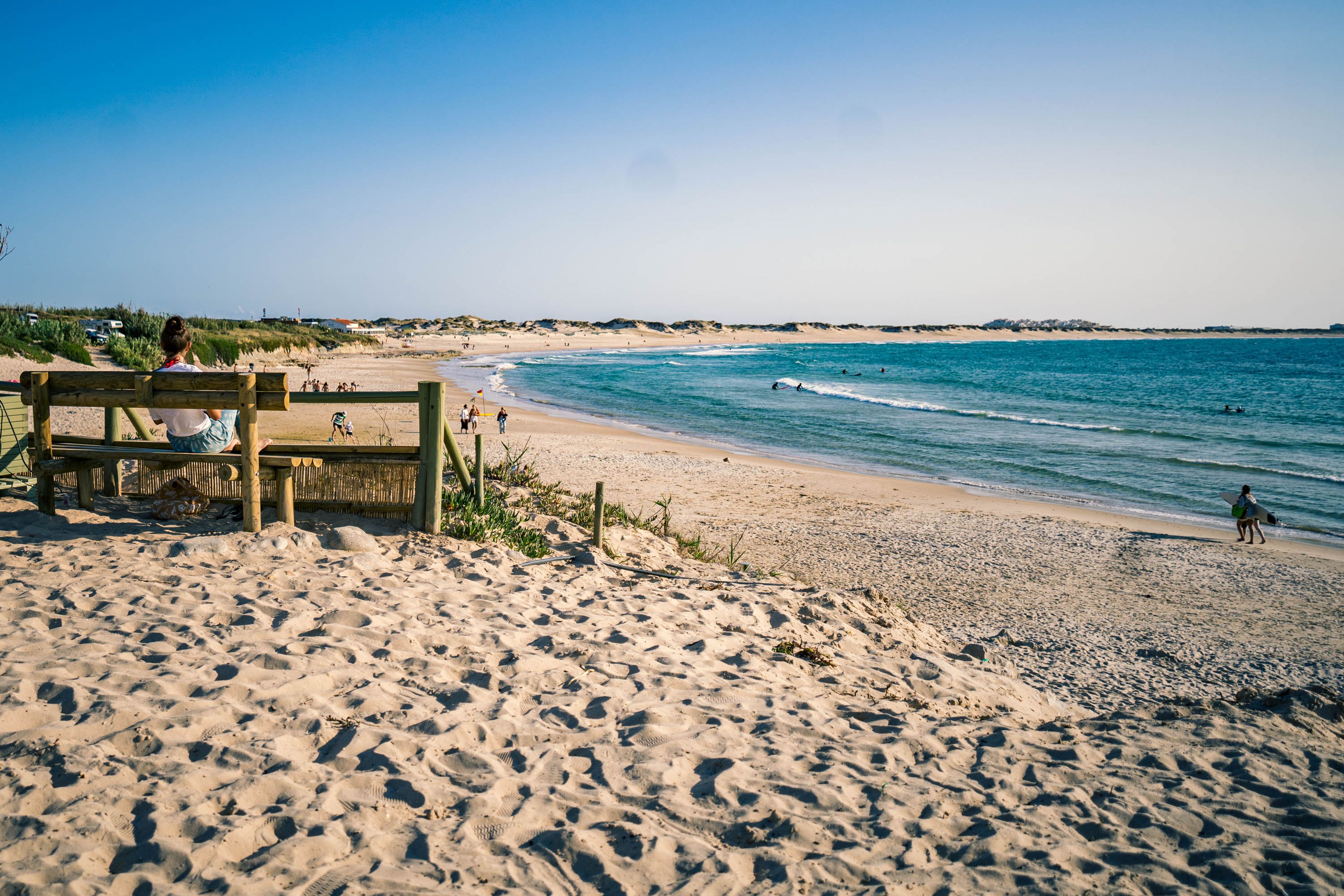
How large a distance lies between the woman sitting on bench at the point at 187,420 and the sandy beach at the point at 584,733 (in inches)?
27.1

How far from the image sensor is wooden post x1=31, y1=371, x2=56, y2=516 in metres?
5.57

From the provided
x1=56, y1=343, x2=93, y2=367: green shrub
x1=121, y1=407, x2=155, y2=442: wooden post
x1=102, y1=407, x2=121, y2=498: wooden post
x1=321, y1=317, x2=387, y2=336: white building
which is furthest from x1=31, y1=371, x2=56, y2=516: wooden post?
x1=321, y1=317, x2=387, y2=336: white building

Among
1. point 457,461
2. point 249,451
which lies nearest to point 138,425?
point 249,451

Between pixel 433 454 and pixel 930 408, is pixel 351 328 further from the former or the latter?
pixel 433 454

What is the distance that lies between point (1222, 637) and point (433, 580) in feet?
26.9

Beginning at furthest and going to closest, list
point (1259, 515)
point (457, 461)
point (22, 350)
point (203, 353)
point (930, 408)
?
point (930, 408) → point (203, 353) → point (22, 350) → point (1259, 515) → point (457, 461)

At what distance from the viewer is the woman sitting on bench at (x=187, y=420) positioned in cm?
570

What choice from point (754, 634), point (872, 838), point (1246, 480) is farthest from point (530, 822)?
point (1246, 480)

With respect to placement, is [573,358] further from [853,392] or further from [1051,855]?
[1051,855]

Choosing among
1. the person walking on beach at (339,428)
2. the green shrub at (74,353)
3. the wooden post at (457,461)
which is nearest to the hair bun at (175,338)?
the wooden post at (457,461)

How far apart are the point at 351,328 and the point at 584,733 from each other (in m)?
87.0

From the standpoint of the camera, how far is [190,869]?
8.43ft

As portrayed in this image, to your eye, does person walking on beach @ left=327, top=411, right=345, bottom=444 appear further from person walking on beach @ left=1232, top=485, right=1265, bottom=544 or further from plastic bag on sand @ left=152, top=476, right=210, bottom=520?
person walking on beach @ left=1232, top=485, right=1265, bottom=544

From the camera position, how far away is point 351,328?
8169 centimetres
